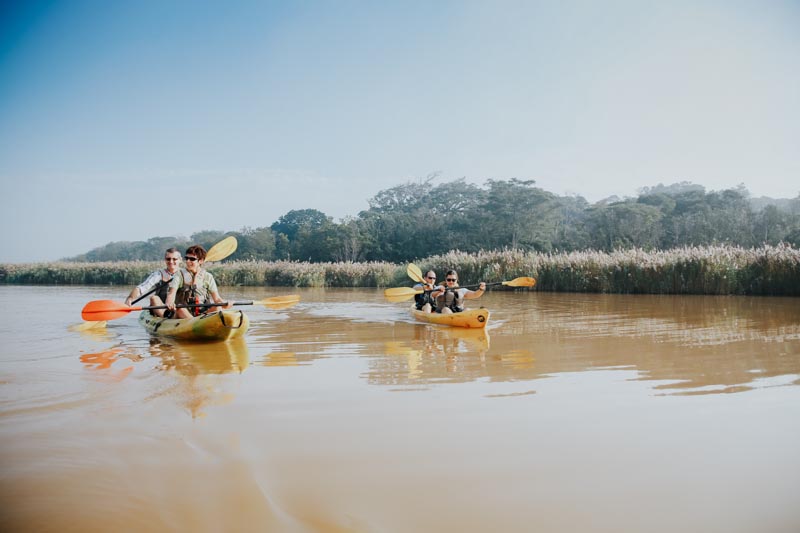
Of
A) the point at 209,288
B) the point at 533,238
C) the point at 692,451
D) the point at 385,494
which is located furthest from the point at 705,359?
the point at 533,238

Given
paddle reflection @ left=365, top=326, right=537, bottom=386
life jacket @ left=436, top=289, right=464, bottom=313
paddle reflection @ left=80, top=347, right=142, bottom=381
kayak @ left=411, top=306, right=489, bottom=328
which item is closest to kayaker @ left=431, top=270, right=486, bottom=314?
life jacket @ left=436, top=289, right=464, bottom=313

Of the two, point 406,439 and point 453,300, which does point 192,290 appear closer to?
point 453,300

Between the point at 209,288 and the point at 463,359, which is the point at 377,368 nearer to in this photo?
the point at 463,359

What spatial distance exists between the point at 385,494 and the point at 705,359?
3790mm

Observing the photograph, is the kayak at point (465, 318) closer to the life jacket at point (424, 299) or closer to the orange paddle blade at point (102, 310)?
the life jacket at point (424, 299)

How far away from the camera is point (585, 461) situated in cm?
247

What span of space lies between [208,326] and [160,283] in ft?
4.61

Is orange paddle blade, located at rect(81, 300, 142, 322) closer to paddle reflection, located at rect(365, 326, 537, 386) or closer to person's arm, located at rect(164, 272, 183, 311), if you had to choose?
person's arm, located at rect(164, 272, 183, 311)

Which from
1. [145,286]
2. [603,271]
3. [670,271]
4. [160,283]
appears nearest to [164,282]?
[160,283]

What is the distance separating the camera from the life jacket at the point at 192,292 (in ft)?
22.3

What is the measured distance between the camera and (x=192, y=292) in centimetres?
686

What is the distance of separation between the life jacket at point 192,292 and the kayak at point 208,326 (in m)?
0.38

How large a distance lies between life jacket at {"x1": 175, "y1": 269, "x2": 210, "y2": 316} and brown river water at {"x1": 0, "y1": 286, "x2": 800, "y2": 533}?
102 centimetres

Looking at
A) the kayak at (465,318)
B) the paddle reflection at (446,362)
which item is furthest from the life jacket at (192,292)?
the kayak at (465,318)
